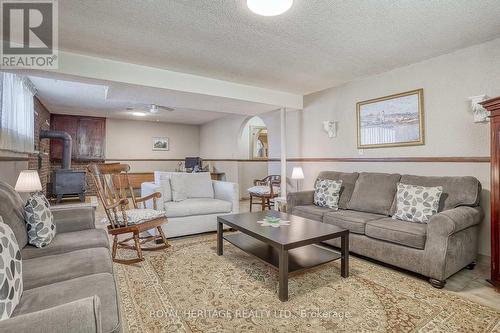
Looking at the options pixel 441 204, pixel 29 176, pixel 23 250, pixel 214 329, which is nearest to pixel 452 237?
pixel 441 204

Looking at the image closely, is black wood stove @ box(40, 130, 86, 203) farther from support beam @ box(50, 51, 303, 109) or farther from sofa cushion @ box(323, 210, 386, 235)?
sofa cushion @ box(323, 210, 386, 235)

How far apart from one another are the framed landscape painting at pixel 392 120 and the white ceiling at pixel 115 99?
1.67m

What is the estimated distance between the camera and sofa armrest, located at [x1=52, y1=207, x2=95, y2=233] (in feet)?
7.22

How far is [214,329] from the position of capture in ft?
5.29

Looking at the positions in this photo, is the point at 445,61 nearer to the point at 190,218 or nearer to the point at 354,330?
the point at 354,330

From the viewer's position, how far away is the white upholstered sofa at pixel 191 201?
3.46m

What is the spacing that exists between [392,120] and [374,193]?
1.09m

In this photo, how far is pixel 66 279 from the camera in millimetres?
1345

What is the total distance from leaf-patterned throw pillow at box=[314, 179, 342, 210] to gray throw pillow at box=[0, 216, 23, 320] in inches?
124

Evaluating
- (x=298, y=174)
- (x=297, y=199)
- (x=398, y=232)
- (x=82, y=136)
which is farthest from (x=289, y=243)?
(x=82, y=136)

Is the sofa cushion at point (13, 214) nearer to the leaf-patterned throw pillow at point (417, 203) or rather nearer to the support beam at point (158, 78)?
the support beam at point (158, 78)

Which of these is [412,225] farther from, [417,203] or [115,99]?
[115,99]

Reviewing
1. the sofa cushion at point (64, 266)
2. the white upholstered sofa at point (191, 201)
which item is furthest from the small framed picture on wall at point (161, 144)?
the sofa cushion at point (64, 266)

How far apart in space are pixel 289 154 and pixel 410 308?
361 cm
